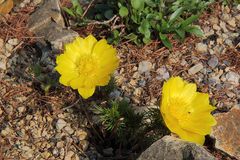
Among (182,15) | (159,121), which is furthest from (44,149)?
(182,15)

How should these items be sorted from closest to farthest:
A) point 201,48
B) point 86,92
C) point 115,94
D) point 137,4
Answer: point 86,92
point 115,94
point 137,4
point 201,48

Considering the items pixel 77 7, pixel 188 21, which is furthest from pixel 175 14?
pixel 77 7

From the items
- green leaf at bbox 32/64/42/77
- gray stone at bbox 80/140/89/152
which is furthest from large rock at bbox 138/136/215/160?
green leaf at bbox 32/64/42/77

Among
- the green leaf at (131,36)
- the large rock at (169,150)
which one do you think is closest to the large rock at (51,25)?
the green leaf at (131,36)

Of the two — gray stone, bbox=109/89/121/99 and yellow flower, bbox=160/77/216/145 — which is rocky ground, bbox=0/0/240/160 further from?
yellow flower, bbox=160/77/216/145

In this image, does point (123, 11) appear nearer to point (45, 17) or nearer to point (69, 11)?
point (69, 11)

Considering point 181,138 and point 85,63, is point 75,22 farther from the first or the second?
point 181,138
